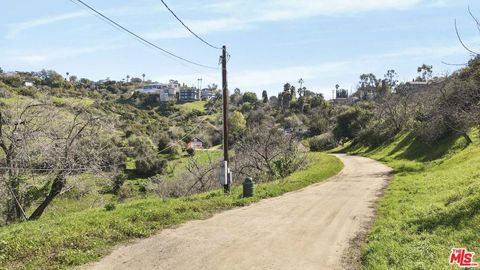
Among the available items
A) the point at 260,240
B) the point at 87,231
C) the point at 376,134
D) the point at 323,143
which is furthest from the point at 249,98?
the point at 87,231

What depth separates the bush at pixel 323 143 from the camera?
8456 cm

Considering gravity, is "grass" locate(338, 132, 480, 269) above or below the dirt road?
above

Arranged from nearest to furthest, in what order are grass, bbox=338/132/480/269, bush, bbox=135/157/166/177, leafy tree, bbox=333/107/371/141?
grass, bbox=338/132/480/269 → bush, bbox=135/157/166/177 → leafy tree, bbox=333/107/371/141

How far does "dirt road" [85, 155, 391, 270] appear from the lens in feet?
33.2

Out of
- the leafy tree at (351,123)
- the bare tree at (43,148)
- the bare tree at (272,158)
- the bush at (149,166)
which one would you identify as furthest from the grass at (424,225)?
the leafy tree at (351,123)

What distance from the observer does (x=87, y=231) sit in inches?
472

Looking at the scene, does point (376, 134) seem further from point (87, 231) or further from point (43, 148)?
point (87, 231)

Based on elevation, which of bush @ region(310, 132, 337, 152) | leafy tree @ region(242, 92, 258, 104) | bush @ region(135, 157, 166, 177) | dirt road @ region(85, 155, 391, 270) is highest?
leafy tree @ region(242, 92, 258, 104)

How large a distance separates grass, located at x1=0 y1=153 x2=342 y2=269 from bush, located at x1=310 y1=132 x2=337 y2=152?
6795 cm

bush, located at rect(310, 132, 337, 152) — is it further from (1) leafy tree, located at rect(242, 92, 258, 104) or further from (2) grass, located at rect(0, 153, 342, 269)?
(1) leafy tree, located at rect(242, 92, 258, 104)

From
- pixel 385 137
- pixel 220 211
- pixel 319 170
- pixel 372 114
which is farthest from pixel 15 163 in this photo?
pixel 372 114

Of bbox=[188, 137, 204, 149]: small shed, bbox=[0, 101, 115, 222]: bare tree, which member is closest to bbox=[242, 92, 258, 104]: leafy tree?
bbox=[188, 137, 204, 149]: small shed

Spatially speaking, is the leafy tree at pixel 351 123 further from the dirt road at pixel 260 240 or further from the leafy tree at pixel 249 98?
the leafy tree at pixel 249 98

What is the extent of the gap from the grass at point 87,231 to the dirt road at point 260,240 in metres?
0.54
